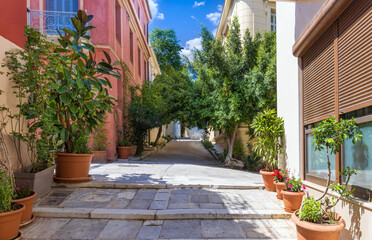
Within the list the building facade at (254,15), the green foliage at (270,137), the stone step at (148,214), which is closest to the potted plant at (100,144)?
the stone step at (148,214)

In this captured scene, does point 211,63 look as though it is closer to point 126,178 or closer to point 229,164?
point 229,164

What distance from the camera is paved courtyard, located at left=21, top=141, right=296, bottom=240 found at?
3473 millimetres

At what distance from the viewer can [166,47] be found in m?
25.7

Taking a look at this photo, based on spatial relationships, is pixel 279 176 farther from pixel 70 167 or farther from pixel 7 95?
pixel 7 95

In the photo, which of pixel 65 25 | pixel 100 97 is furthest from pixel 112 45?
pixel 100 97

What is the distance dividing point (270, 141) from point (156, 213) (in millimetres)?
2973

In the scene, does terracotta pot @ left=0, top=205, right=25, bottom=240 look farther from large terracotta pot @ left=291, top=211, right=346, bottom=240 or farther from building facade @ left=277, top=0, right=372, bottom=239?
building facade @ left=277, top=0, right=372, bottom=239

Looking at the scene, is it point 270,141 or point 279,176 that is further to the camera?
point 270,141

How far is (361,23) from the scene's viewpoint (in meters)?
2.98

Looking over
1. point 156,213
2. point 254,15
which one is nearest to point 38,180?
point 156,213

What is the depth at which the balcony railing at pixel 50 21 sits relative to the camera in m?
8.49

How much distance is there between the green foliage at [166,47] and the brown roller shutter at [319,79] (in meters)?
21.1

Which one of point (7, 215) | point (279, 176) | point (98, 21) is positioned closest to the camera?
point (7, 215)

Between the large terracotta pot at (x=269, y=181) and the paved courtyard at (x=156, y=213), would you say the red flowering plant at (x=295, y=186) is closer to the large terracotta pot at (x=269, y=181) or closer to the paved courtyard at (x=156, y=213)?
the paved courtyard at (x=156, y=213)
